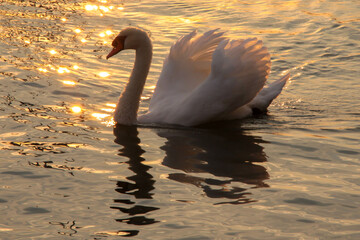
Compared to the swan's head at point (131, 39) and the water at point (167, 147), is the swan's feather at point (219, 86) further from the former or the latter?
the swan's head at point (131, 39)

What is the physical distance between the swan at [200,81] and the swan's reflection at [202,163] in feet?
0.75

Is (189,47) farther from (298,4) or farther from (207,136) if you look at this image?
(298,4)

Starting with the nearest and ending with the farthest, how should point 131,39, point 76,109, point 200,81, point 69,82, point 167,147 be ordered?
point 167,147, point 131,39, point 200,81, point 76,109, point 69,82

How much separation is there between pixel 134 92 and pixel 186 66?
0.84 metres

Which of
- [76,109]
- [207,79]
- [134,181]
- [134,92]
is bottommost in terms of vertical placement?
[134,181]

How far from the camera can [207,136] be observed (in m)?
8.98

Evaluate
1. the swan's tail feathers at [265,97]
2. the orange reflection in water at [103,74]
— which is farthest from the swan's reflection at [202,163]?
the orange reflection in water at [103,74]

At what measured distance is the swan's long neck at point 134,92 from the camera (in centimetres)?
934

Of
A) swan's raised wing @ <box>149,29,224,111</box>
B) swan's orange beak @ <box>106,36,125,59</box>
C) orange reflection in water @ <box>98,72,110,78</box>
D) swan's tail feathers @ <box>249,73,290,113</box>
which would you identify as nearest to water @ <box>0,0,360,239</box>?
orange reflection in water @ <box>98,72,110,78</box>

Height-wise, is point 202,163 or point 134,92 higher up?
point 134,92

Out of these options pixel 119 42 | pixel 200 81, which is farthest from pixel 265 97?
pixel 119 42

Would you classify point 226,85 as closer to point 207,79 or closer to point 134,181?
point 207,79

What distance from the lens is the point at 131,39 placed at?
930cm

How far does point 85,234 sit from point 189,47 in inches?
168
